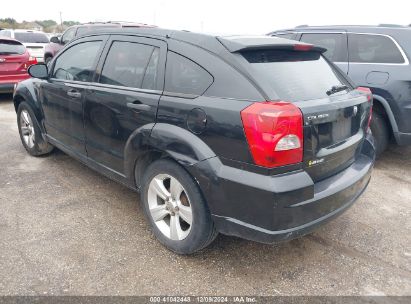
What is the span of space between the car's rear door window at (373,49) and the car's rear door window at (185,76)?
3121 millimetres

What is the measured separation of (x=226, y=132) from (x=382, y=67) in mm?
3220

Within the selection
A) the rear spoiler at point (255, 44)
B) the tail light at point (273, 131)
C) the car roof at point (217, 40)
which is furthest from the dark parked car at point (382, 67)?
the tail light at point (273, 131)

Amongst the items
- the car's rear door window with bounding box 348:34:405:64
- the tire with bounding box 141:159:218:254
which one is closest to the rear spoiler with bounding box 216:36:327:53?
the tire with bounding box 141:159:218:254

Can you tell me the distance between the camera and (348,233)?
3.16 meters

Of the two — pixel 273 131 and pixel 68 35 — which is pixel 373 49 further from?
pixel 68 35

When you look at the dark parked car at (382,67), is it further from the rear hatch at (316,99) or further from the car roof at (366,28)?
the rear hatch at (316,99)

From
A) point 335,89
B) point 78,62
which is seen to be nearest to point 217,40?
point 335,89

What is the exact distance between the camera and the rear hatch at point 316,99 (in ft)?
7.50

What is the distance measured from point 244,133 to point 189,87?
62 centimetres

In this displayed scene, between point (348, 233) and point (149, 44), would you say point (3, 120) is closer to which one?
point (149, 44)

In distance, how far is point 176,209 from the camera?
8.91ft

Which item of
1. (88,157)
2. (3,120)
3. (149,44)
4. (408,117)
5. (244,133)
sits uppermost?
(149,44)

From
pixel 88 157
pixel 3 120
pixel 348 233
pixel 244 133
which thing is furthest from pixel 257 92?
pixel 3 120

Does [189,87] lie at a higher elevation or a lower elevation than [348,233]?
higher
